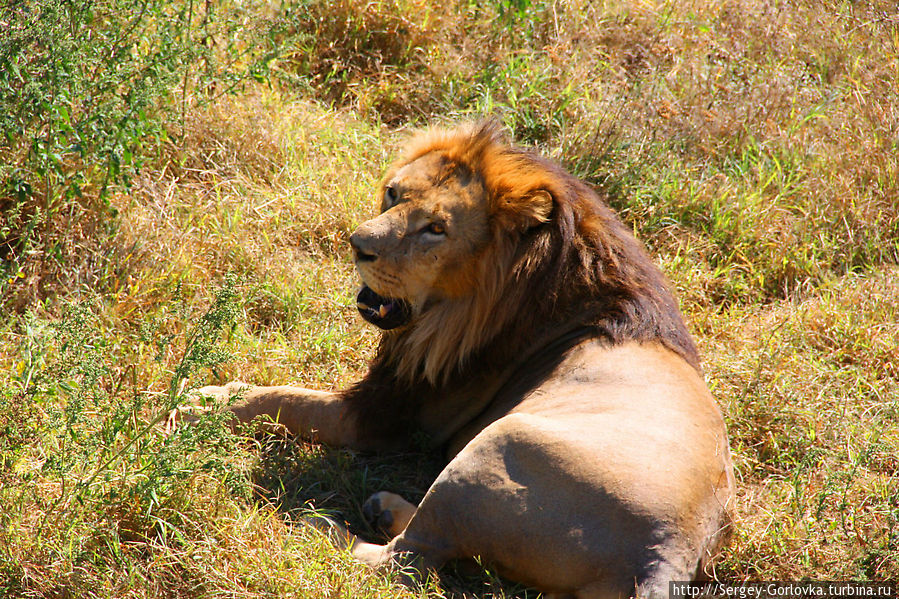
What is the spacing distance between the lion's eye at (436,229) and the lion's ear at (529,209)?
0.25 m

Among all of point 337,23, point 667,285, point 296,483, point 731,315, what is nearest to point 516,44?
point 337,23

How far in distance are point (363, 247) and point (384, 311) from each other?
1.03 feet

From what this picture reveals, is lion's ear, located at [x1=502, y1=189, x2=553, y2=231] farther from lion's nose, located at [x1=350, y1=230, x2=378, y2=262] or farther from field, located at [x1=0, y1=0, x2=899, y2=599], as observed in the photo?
field, located at [x1=0, y1=0, x2=899, y2=599]

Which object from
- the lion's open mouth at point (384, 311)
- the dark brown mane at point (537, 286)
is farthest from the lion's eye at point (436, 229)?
the lion's open mouth at point (384, 311)

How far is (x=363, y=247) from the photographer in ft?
12.1

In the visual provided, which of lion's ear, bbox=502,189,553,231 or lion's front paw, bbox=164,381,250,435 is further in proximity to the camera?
lion's front paw, bbox=164,381,250,435

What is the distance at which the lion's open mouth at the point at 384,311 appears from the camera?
386 centimetres

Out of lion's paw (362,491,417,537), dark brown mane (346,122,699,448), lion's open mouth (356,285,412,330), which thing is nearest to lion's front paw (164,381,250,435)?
lion's open mouth (356,285,412,330)

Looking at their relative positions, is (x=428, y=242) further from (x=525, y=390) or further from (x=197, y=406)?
(x=197, y=406)

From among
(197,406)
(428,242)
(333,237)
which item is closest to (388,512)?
(197,406)

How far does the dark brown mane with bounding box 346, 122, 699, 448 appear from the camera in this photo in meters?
3.64

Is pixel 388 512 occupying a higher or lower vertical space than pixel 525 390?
lower

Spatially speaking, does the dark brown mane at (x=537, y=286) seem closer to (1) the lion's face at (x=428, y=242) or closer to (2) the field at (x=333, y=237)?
(1) the lion's face at (x=428, y=242)

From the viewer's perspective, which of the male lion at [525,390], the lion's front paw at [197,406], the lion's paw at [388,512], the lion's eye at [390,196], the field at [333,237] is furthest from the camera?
the lion's eye at [390,196]
